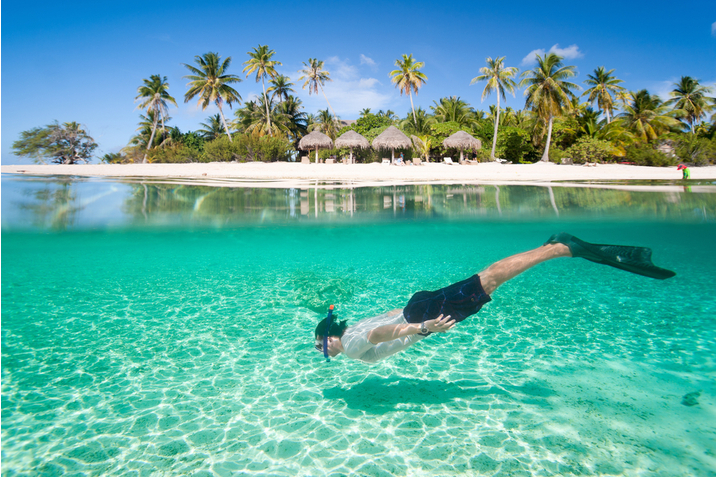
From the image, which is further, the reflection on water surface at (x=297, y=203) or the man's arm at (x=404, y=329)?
the reflection on water surface at (x=297, y=203)

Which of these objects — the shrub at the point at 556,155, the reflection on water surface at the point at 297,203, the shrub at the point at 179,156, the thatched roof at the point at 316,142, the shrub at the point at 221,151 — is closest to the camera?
the reflection on water surface at the point at 297,203

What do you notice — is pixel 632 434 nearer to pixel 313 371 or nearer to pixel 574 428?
pixel 574 428

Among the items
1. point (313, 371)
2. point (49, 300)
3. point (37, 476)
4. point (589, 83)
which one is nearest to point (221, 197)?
point (49, 300)

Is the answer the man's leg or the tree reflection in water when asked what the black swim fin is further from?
the tree reflection in water

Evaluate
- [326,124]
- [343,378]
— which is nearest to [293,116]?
[326,124]

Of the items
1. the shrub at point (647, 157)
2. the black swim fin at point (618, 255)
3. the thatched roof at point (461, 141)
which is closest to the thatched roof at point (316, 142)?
the thatched roof at point (461, 141)

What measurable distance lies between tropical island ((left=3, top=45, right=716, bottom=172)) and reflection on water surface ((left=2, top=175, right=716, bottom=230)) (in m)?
11.8

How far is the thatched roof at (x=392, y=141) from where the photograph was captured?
30.7 meters

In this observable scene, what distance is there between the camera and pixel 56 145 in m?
27.7

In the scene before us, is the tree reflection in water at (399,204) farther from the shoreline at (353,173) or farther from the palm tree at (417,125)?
the palm tree at (417,125)

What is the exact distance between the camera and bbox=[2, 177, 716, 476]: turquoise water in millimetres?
3953

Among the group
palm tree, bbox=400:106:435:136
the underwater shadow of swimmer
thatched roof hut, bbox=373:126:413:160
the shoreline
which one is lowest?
the underwater shadow of swimmer

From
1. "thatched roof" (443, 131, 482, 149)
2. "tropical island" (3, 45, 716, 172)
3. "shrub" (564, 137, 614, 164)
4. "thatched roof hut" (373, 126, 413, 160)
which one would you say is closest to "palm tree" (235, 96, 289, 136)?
"tropical island" (3, 45, 716, 172)

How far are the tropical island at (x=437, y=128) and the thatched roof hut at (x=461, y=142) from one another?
3.8 inches
